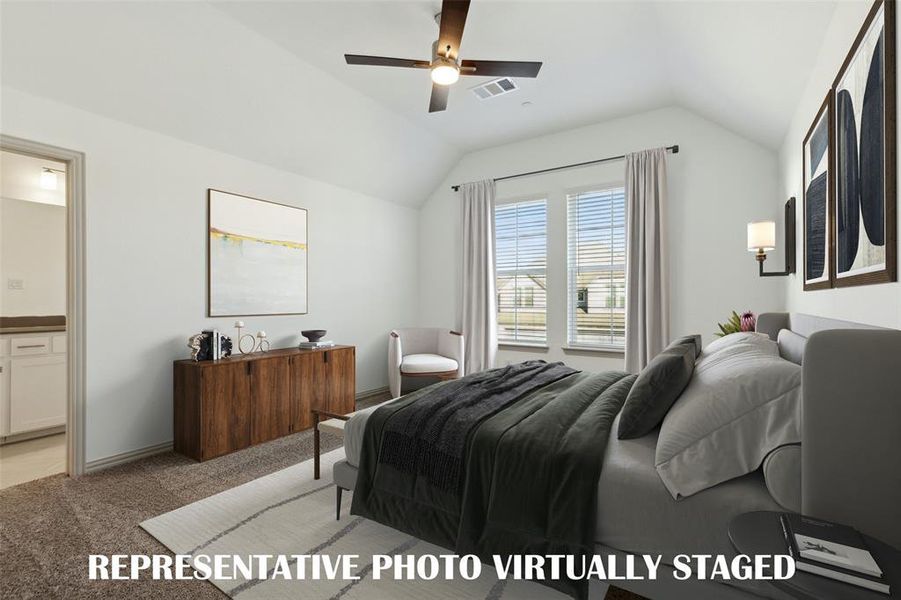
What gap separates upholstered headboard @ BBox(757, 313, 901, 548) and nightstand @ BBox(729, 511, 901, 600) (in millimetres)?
115

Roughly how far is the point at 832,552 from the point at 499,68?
268 centimetres

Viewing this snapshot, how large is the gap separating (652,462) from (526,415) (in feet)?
2.03

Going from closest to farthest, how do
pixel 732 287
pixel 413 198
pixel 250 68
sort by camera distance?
pixel 250 68
pixel 732 287
pixel 413 198

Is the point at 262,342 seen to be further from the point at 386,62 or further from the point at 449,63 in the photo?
the point at 449,63

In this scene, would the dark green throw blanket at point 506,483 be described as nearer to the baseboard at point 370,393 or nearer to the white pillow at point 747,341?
the white pillow at point 747,341

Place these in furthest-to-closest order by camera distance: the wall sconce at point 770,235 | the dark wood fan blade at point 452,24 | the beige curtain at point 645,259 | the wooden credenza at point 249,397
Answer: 1. the beige curtain at point 645,259
2. the wooden credenza at point 249,397
3. the wall sconce at point 770,235
4. the dark wood fan blade at point 452,24

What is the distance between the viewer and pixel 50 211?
13.5 ft

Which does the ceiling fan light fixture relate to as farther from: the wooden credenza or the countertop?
the countertop

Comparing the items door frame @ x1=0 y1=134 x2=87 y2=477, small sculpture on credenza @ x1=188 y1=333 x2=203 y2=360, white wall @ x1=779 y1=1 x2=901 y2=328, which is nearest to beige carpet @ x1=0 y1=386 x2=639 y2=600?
door frame @ x1=0 y1=134 x2=87 y2=477

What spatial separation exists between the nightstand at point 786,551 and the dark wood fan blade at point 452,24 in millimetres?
2394

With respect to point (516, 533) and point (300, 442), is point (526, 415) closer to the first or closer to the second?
point (516, 533)

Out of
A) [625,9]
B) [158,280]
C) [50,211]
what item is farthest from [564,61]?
[50,211]

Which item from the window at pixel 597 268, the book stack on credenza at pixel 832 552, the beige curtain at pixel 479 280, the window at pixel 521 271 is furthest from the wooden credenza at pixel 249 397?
the book stack on credenza at pixel 832 552

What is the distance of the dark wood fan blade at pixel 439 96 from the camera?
2.88 m
